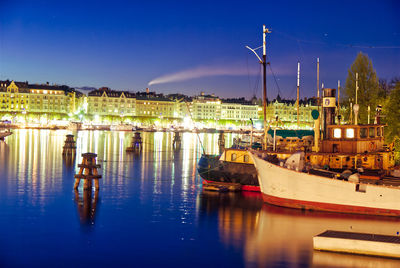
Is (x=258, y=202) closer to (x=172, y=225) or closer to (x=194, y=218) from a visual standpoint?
(x=194, y=218)

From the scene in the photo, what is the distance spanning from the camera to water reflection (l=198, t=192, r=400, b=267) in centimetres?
1723

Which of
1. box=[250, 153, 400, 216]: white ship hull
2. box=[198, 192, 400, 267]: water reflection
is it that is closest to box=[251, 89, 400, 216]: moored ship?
box=[250, 153, 400, 216]: white ship hull

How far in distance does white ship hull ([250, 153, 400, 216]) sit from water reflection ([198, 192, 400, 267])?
1.40ft

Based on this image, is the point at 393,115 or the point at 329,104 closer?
the point at 329,104

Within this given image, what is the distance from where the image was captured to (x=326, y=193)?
23875 millimetres

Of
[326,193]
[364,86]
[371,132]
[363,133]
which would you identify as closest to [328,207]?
[326,193]

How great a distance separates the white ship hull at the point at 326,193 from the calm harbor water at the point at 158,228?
0.54 metres

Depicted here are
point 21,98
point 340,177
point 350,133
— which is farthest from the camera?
point 21,98

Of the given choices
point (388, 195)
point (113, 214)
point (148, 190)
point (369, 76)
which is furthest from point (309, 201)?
point (369, 76)

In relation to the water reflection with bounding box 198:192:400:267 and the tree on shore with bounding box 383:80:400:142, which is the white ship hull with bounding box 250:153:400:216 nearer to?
the water reflection with bounding box 198:192:400:267

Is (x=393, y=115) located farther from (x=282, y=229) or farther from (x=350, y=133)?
(x=282, y=229)

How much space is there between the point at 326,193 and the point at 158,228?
8321 millimetres

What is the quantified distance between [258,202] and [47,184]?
15595mm

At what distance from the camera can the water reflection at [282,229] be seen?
56.5ft
